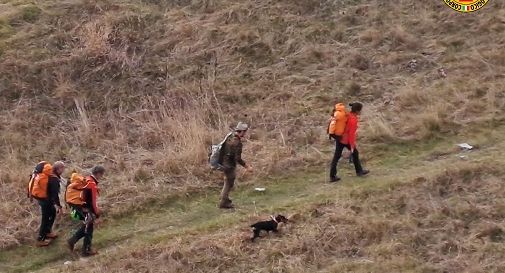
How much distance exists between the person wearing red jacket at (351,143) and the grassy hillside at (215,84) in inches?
21.2

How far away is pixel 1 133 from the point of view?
13.0 m

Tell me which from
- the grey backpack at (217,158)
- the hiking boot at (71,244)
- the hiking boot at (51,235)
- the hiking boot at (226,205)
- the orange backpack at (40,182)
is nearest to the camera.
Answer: the hiking boot at (71,244)

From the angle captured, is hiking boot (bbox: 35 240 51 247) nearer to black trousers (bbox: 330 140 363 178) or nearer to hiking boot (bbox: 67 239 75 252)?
hiking boot (bbox: 67 239 75 252)

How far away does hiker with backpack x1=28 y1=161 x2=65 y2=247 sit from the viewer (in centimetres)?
950

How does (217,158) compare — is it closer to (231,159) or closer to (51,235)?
(231,159)

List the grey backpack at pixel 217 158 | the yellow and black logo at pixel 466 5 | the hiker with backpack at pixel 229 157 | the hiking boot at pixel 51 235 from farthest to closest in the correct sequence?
the yellow and black logo at pixel 466 5 < the grey backpack at pixel 217 158 < the hiker with backpack at pixel 229 157 < the hiking boot at pixel 51 235

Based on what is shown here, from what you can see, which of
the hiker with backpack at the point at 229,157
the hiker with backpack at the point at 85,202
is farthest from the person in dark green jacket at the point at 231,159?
the hiker with backpack at the point at 85,202

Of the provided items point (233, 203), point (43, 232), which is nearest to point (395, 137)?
point (233, 203)

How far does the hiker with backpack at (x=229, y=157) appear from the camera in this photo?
981 cm

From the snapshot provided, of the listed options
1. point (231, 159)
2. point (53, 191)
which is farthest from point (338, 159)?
point (53, 191)

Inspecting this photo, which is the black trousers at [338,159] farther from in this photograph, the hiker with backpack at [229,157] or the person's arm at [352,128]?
the hiker with backpack at [229,157]

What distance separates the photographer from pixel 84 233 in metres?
9.20

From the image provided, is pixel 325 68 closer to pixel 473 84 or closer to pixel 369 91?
pixel 369 91

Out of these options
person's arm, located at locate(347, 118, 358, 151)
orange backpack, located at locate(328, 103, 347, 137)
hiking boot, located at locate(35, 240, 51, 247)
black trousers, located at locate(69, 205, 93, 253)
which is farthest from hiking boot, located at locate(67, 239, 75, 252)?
person's arm, located at locate(347, 118, 358, 151)
